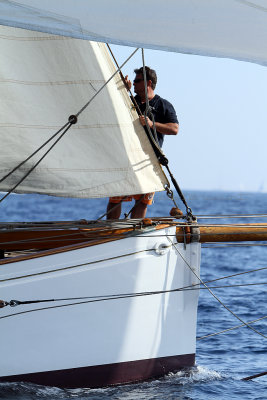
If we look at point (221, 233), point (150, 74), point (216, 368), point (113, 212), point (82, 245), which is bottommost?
point (216, 368)

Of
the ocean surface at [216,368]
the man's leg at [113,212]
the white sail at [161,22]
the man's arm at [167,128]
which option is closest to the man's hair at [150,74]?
the man's arm at [167,128]

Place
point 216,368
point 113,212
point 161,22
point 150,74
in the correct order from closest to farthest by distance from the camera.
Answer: point 161,22 < point 150,74 < point 113,212 < point 216,368

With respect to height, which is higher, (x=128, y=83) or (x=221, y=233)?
(x=128, y=83)

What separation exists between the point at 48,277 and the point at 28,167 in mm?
876

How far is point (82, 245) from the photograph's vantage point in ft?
A: 19.9

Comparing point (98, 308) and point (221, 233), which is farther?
point (221, 233)

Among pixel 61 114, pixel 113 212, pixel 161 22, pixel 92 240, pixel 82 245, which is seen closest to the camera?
pixel 161 22

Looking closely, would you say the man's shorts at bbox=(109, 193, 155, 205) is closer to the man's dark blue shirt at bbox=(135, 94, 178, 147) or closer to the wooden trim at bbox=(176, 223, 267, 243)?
the wooden trim at bbox=(176, 223, 267, 243)

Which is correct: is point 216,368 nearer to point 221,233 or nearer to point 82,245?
point 221,233

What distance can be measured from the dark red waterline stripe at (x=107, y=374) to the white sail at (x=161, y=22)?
249cm

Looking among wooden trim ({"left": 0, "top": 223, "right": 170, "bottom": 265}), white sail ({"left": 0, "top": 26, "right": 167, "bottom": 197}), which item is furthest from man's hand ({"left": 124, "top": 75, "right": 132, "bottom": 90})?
wooden trim ({"left": 0, "top": 223, "right": 170, "bottom": 265})

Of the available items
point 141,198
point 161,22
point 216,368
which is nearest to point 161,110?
point 141,198

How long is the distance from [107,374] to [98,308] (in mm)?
547

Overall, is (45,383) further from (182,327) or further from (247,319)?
(247,319)
